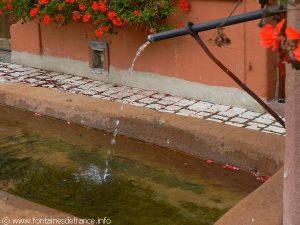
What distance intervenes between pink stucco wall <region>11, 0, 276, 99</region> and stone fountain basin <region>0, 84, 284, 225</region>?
111cm

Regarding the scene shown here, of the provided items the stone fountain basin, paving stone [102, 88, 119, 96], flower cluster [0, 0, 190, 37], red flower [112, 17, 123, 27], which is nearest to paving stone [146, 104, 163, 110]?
the stone fountain basin

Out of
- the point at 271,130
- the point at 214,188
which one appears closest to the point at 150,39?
the point at 214,188

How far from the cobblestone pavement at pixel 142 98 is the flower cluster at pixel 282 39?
Result: 348cm

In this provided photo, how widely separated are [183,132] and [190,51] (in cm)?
164

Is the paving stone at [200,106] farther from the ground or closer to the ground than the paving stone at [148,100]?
closer to the ground

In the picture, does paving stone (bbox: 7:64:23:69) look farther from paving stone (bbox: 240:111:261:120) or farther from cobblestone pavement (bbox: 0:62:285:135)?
paving stone (bbox: 240:111:261:120)

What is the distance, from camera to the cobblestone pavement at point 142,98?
578 centimetres

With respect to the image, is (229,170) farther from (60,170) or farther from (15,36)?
(15,36)

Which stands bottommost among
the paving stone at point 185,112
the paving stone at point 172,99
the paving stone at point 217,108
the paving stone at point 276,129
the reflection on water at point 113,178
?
the reflection on water at point 113,178

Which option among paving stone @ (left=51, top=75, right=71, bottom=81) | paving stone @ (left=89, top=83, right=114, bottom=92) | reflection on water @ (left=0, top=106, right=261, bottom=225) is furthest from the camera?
paving stone @ (left=51, top=75, right=71, bottom=81)

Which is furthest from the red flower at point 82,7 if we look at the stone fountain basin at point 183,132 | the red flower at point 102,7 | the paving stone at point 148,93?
the paving stone at point 148,93

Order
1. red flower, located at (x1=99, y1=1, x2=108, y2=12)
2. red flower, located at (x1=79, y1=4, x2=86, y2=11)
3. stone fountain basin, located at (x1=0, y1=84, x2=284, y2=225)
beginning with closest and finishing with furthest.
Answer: stone fountain basin, located at (x1=0, y1=84, x2=284, y2=225) → red flower, located at (x1=99, y1=1, x2=108, y2=12) → red flower, located at (x1=79, y1=4, x2=86, y2=11)

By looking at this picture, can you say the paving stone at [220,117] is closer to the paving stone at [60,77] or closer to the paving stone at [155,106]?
the paving stone at [155,106]

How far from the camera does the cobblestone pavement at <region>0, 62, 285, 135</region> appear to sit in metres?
5.78
